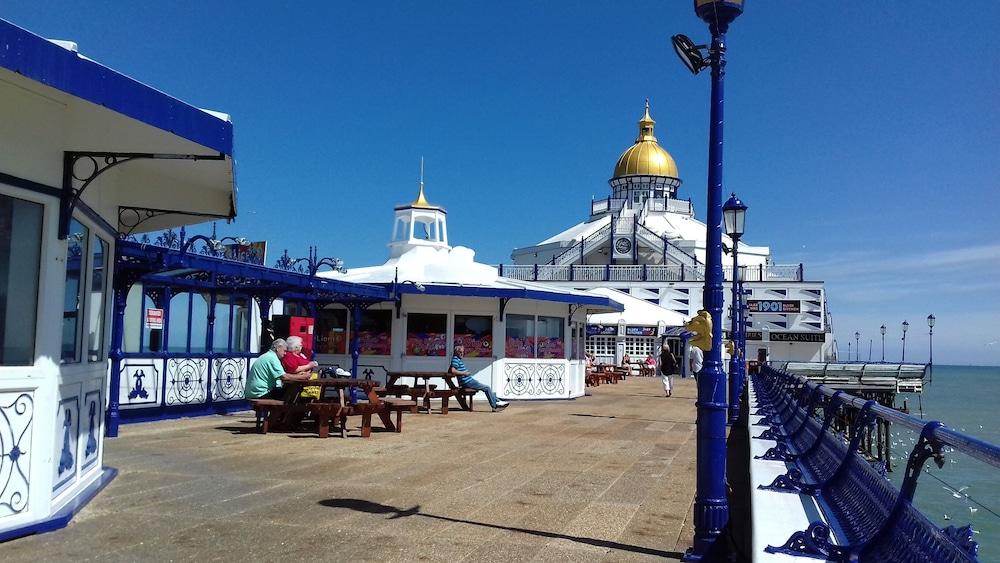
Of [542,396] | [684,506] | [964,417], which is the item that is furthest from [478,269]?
[964,417]

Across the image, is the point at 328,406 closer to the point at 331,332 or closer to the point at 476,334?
the point at 476,334

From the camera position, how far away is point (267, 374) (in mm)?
11781

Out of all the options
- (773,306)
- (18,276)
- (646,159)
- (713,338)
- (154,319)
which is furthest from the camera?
(646,159)

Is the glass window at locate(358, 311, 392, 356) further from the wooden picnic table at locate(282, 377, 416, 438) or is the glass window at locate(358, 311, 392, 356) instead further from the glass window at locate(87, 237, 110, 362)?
the glass window at locate(87, 237, 110, 362)

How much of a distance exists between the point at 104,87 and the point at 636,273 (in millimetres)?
50375

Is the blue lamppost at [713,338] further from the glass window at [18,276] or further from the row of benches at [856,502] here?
the glass window at [18,276]

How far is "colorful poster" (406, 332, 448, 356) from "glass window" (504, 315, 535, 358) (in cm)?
151

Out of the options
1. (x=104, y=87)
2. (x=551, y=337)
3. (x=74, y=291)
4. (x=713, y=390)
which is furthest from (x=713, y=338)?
(x=551, y=337)

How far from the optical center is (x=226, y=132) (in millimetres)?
5973

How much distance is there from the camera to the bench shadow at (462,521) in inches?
222

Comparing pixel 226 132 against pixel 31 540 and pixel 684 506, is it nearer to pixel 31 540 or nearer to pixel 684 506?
pixel 31 540

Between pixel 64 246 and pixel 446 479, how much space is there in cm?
417

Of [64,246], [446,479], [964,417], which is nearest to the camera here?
[64,246]

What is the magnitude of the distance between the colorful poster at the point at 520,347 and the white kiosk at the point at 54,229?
13.2 m
